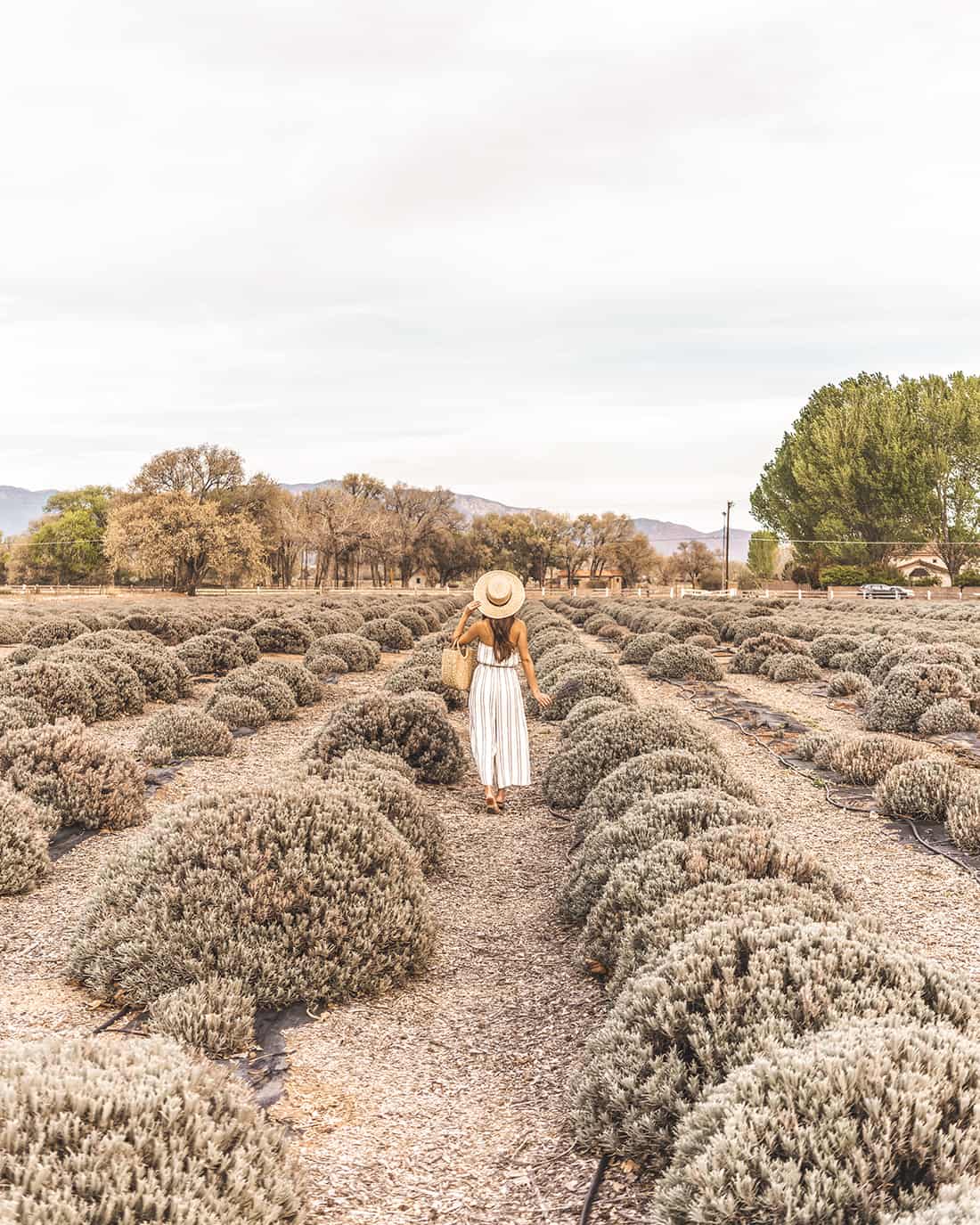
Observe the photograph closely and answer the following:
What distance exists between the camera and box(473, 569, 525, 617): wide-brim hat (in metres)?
7.44

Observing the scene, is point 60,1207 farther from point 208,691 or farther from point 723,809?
point 208,691

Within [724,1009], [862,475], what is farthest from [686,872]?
[862,475]

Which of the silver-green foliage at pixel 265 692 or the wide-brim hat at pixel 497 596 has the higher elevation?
the wide-brim hat at pixel 497 596

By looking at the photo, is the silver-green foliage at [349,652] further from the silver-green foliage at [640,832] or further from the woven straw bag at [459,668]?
the silver-green foliage at [640,832]

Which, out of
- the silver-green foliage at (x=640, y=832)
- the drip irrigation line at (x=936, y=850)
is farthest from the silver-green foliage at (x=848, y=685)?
the silver-green foliage at (x=640, y=832)

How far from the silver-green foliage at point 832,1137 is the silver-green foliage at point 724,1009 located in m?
0.26

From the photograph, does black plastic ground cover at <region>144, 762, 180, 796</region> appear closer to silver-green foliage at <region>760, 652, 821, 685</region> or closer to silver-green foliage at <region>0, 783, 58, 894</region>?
silver-green foliage at <region>0, 783, 58, 894</region>

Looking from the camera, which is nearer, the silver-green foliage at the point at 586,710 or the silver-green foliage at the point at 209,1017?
the silver-green foliage at the point at 209,1017

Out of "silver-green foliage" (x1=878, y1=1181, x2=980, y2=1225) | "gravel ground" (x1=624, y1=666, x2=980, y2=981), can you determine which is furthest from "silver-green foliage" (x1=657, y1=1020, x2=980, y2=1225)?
"gravel ground" (x1=624, y1=666, x2=980, y2=981)

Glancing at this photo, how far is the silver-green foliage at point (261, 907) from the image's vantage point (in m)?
4.30

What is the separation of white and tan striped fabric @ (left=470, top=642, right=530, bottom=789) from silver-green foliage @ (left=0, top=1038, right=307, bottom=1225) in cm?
485

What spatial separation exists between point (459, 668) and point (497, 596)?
2.37 ft

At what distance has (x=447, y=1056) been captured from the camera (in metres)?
3.99

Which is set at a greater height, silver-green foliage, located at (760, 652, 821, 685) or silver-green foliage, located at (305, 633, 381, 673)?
silver-green foliage, located at (305, 633, 381, 673)
